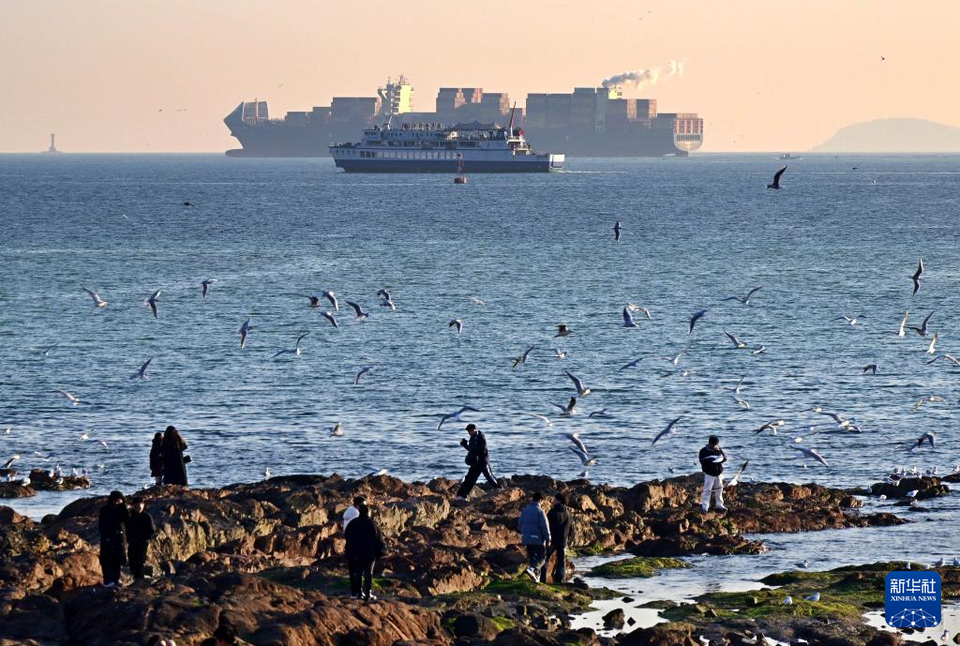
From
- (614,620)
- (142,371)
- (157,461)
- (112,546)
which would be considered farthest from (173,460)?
(142,371)

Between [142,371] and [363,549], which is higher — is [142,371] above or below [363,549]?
below

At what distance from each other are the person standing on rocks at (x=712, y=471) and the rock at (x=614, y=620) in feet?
17.8

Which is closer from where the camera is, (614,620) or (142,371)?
(614,620)

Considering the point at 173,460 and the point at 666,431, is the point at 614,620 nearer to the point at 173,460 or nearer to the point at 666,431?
the point at 173,460

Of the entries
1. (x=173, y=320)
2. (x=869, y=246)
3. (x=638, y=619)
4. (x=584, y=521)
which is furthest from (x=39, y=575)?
(x=869, y=246)

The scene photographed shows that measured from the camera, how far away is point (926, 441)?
32.1 m

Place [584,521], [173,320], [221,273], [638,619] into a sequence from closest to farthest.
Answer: [638,619], [584,521], [173,320], [221,273]

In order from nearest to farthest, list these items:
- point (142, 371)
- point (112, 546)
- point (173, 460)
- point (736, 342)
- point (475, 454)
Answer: point (112, 546)
point (475, 454)
point (173, 460)
point (142, 371)
point (736, 342)

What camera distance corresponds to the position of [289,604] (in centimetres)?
1591

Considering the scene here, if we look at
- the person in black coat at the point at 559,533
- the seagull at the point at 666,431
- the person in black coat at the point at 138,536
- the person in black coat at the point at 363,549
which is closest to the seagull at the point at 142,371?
the seagull at the point at 666,431

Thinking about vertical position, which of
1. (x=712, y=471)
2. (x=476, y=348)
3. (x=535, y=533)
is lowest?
(x=476, y=348)

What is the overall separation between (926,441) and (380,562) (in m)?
17.5

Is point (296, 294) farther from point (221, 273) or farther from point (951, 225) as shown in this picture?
point (951, 225)

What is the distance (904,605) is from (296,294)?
51420 millimetres
